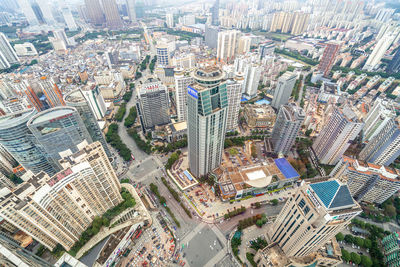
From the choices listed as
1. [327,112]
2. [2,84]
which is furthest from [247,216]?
[2,84]

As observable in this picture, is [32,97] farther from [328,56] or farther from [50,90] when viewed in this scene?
[328,56]

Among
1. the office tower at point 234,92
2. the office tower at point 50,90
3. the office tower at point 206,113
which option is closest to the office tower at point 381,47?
the office tower at point 234,92

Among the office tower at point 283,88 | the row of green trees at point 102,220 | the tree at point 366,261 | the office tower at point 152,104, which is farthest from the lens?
the office tower at point 283,88

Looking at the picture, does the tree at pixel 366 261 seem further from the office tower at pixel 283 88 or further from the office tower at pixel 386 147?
the office tower at pixel 283 88

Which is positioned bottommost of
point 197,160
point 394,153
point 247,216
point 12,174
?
point 247,216

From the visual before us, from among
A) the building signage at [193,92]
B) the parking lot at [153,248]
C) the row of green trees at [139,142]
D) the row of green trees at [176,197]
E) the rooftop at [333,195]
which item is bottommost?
the parking lot at [153,248]

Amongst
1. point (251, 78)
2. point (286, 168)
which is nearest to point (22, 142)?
point (286, 168)

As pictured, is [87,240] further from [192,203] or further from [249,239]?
[249,239]
